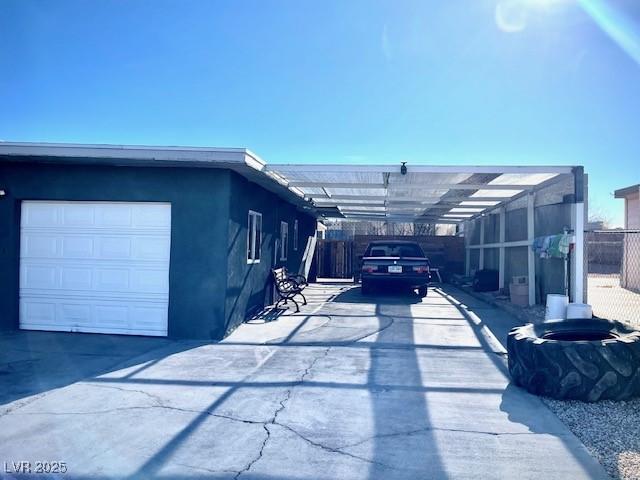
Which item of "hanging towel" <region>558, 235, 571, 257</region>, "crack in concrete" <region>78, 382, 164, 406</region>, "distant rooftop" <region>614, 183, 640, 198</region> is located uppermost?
"distant rooftop" <region>614, 183, 640, 198</region>

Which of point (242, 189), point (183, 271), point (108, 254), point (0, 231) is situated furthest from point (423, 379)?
point (0, 231)

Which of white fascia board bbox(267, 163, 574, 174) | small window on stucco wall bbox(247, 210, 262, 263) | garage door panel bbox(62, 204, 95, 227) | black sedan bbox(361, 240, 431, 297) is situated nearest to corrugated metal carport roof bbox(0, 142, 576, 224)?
white fascia board bbox(267, 163, 574, 174)

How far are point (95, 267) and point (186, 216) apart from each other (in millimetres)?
1909

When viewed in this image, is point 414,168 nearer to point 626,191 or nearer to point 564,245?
point 564,245

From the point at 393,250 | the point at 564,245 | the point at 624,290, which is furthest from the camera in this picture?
the point at 624,290

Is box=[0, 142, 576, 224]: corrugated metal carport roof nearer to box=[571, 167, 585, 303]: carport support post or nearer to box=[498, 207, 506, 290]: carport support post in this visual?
box=[571, 167, 585, 303]: carport support post

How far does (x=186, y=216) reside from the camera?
8.22 metres

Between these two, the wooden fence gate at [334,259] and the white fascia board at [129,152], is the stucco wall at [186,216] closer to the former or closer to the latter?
the white fascia board at [129,152]

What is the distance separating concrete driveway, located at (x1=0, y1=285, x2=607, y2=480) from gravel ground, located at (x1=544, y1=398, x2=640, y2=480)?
0.12 metres

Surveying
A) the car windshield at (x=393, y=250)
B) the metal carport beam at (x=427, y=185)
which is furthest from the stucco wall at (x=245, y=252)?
the car windshield at (x=393, y=250)

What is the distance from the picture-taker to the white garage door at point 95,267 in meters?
8.38

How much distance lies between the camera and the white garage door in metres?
8.38

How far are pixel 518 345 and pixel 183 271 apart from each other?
5.32 meters

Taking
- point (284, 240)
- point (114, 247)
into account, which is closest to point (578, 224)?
point (114, 247)
